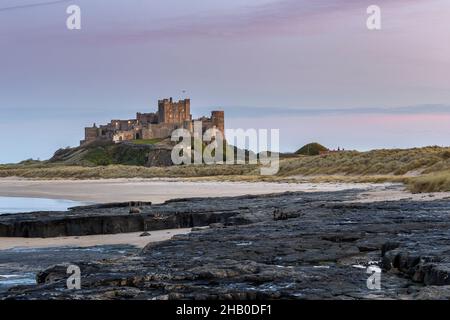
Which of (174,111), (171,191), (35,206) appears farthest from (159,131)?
(35,206)

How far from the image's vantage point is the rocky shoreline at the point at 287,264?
7082mm

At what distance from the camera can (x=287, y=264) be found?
29.5ft

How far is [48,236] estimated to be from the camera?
17438mm

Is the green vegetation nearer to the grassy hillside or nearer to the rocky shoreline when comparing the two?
the grassy hillside

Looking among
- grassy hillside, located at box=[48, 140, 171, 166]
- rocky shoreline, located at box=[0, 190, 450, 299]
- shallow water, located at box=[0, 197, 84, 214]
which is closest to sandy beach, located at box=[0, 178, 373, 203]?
shallow water, located at box=[0, 197, 84, 214]

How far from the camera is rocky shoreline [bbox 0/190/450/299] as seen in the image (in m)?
7.08

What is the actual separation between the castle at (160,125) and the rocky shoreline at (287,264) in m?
125

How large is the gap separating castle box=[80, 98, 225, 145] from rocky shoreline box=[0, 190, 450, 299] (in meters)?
125

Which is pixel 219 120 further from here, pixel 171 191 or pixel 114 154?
pixel 171 191

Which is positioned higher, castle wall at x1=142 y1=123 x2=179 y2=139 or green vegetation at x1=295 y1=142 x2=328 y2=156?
castle wall at x1=142 y1=123 x2=179 y2=139

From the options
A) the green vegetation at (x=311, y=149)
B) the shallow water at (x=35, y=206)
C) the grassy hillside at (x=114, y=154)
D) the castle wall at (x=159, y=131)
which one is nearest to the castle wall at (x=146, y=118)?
the castle wall at (x=159, y=131)

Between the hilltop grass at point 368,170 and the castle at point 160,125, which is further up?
the castle at point 160,125

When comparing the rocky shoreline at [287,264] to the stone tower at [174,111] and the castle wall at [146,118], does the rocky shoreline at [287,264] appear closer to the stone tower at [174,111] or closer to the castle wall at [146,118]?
the stone tower at [174,111]

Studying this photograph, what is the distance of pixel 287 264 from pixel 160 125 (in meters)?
135
